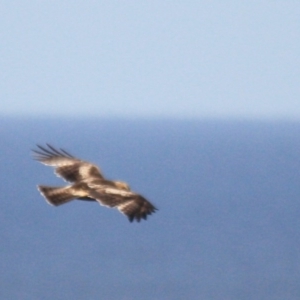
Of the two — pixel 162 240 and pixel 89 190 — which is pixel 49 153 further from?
pixel 162 240

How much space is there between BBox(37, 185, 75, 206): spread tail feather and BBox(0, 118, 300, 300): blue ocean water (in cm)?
2473

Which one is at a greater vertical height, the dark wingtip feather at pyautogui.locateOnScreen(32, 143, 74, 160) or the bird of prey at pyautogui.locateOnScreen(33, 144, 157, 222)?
the dark wingtip feather at pyautogui.locateOnScreen(32, 143, 74, 160)

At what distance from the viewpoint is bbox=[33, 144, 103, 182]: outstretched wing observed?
717 inches

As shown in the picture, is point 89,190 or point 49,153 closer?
point 89,190

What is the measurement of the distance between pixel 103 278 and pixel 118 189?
3026cm

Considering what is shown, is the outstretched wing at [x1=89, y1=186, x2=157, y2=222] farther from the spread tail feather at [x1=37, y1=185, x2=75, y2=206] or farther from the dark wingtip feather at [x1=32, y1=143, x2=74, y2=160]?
the dark wingtip feather at [x1=32, y1=143, x2=74, y2=160]

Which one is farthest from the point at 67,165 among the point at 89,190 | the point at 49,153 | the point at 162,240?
the point at 162,240

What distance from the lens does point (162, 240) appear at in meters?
60.3

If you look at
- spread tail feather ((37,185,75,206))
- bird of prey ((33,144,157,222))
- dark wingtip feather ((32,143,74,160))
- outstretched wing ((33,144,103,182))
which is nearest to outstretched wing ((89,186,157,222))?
bird of prey ((33,144,157,222))

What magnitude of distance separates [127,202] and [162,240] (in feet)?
144

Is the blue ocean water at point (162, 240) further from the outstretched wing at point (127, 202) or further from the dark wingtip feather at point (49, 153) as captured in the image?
the outstretched wing at point (127, 202)

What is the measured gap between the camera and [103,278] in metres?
46.8

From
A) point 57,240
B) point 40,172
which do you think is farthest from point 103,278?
point 40,172

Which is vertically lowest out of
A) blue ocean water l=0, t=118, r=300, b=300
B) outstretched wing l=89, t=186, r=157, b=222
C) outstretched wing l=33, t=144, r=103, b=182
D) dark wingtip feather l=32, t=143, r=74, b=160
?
outstretched wing l=89, t=186, r=157, b=222
